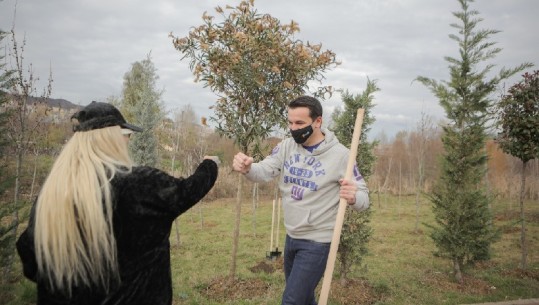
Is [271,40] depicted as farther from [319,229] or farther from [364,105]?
[319,229]

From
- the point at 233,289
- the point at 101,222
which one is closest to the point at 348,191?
the point at 101,222

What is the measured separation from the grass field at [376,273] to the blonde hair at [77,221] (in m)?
3.32

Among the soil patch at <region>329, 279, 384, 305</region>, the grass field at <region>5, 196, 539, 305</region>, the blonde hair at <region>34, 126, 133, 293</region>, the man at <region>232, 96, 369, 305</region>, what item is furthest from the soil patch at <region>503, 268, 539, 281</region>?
the blonde hair at <region>34, 126, 133, 293</region>

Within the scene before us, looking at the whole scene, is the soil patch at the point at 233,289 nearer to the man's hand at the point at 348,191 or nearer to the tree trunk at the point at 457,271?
the man's hand at the point at 348,191

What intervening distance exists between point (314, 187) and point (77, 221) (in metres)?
2.03

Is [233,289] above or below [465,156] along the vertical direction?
below

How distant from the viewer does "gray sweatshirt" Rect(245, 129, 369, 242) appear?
3283mm

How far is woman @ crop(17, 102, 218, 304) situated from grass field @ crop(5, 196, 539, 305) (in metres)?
3.27

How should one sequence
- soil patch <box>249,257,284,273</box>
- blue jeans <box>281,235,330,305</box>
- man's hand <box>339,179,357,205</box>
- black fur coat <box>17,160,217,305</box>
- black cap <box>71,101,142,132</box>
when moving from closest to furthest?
black fur coat <box>17,160,217,305</box> → black cap <box>71,101,142,132</box> → man's hand <box>339,179,357,205</box> → blue jeans <box>281,235,330,305</box> → soil patch <box>249,257,284,273</box>

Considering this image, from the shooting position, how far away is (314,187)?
10.8ft

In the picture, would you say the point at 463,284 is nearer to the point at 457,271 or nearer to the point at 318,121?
the point at 457,271

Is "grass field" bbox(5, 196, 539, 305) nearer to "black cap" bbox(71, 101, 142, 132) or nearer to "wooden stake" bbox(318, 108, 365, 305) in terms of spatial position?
"wooden stake" bbox(318, 108, 365, 305)

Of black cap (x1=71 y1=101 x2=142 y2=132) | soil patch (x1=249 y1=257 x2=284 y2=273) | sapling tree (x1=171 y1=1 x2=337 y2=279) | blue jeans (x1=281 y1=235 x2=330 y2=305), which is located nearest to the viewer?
black cap (x1=71 y1=101 x2=142 y2=132)

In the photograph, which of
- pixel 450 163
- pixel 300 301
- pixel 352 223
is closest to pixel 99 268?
pixel 300 301
